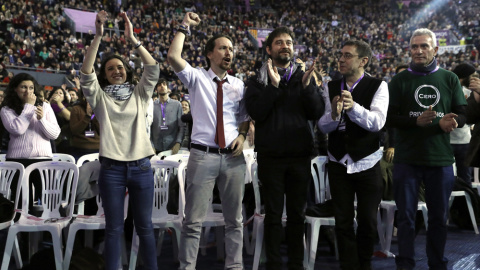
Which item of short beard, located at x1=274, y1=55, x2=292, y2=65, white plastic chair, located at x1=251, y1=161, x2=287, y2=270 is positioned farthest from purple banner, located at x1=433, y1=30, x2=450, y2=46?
short beard, located at x1=274, y1=55, x2=292, y2=65

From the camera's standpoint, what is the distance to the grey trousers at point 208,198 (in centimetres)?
303

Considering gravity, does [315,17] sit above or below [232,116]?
above

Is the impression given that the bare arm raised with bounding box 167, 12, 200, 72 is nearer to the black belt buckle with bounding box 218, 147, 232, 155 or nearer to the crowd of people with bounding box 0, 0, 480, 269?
the crowd of people with bounding box 0, 0, 480, 269

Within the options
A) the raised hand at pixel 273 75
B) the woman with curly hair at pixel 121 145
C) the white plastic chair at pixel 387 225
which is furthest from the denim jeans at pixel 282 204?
the white plastic chair at pixel 387 225

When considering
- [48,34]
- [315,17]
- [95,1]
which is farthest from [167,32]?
[315,17]

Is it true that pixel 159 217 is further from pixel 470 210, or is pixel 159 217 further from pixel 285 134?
pixel 470 210

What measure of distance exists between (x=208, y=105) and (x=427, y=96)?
4.79 ft

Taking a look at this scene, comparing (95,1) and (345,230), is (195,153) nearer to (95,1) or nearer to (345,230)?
(345,230)

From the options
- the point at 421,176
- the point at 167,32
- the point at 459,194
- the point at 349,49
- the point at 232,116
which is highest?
Result: the point at 167,32

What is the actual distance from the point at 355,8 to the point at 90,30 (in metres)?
20.5

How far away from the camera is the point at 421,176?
3148 millimetres

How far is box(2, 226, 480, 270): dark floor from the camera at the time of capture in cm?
371

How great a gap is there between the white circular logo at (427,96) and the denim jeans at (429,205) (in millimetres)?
425

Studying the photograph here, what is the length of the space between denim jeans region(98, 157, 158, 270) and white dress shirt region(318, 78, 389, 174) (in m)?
1.19
